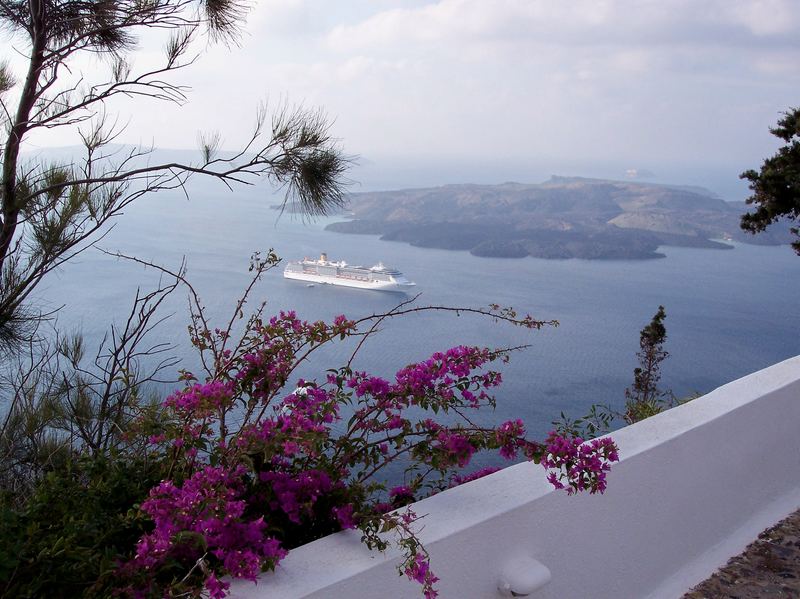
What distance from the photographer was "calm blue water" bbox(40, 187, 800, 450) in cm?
700

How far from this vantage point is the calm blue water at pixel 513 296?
7.00m

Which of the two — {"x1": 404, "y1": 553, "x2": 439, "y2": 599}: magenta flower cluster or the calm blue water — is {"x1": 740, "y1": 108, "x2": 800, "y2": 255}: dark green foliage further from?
{"x1": 404, "y1": 553, "x2": 439, "y2": 599}: magenta flower cluster

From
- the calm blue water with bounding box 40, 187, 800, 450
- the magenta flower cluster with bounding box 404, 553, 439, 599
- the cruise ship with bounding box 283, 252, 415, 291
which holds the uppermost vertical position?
the magenta flower cluster with bounding box 404, 553, 439, 599

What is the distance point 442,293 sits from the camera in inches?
462

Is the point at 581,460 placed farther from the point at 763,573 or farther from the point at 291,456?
the point at 763,573

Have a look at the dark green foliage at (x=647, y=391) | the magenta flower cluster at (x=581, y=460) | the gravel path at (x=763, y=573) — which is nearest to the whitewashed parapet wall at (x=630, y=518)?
the gravel path at (x=763, y=573)

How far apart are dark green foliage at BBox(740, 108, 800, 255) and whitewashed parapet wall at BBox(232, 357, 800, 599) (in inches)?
86.1

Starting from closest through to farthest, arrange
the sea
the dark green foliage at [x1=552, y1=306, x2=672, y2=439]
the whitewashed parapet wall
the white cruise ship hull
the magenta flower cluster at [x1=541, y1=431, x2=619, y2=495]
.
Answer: the whitewashed parapet wall < the magenta flower cluster at [x1=541, y1=431, x2=619, y2=495] < the dark green foliage at [x1=552, y1=306, x2=672, y2=439] < the sea < the white cruise ship hull

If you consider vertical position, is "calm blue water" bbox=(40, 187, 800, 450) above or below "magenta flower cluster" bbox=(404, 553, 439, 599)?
below

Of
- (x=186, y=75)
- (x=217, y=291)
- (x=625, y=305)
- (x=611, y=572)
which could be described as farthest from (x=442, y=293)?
(x=611, y=572)

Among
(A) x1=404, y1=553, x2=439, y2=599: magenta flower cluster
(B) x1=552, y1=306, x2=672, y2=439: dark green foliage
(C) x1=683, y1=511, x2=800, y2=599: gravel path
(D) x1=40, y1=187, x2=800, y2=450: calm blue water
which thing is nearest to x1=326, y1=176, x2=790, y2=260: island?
(D) x1=40, y1=187, x2=800, y2=450: calm blue water

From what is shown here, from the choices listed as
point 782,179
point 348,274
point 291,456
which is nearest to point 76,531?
point 291,456

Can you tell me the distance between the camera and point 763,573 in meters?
2.10

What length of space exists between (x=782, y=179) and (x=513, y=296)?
8422mm
